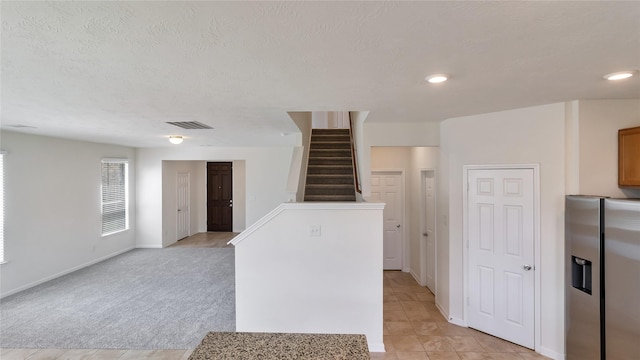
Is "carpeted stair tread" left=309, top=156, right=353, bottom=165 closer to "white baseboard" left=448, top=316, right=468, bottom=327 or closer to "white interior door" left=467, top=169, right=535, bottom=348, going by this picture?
"white interior door" left=467, top=169, right=535, bottom=348

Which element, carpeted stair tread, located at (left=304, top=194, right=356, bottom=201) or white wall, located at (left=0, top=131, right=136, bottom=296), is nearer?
white wall, located at (left=0, top=131, right=136, bottom=296)

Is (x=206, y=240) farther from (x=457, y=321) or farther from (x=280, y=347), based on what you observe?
(x=280, y=347)

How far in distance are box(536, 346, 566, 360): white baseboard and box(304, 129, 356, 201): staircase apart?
9.70 feet

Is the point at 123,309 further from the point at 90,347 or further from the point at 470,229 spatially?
the point at 470,229

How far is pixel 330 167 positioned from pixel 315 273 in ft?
8.71

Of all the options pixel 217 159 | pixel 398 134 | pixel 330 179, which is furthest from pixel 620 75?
pixel 217 159

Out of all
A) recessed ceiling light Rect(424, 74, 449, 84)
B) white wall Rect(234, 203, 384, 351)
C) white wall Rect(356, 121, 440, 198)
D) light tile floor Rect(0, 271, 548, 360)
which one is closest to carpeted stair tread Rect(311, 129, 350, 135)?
white wall Rect(356, 121, 440, 198)

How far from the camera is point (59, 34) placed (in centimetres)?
145

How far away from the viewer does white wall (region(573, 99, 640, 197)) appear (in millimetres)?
2799

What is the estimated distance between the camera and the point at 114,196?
6672mm

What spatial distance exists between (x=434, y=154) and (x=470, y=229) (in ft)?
4.00

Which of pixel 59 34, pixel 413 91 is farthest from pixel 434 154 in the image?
pixel 59 34

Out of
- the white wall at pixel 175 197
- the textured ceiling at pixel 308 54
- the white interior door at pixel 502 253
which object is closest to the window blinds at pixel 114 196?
the white wall at pixel 175 197

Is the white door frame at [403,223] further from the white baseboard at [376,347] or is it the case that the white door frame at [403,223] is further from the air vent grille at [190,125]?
the air vent grille at [190,125]
